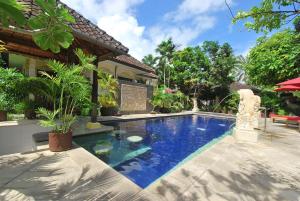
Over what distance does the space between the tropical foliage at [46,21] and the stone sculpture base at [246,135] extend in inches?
279

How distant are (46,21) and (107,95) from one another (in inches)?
486

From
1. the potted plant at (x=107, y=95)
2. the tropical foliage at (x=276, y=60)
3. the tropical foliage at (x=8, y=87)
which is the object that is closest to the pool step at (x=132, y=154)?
the tropical foliage at (x=8, y=87)

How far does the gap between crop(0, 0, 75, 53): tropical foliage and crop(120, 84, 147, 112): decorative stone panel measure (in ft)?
45.6

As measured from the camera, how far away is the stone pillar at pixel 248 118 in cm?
704

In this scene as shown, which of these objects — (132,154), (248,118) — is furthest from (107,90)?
(248,118)

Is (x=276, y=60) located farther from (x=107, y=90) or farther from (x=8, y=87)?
(x=8, y=87)

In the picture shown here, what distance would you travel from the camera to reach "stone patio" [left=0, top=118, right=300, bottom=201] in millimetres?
2986

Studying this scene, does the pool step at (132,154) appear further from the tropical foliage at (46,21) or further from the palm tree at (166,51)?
the palm tree at (166,51)

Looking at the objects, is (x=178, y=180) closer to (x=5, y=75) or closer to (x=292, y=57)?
(x=5, y=75)

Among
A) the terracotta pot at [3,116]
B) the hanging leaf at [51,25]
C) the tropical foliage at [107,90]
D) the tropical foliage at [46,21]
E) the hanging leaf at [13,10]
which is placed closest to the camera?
the hanging leaf at [13,10]

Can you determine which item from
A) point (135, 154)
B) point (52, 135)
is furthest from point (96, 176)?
point (135, 154)

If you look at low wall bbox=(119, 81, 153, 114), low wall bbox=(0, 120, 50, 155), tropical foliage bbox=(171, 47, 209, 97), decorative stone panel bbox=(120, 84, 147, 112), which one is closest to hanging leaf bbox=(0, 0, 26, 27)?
low wall bbox=(0, 120, 50, 155)

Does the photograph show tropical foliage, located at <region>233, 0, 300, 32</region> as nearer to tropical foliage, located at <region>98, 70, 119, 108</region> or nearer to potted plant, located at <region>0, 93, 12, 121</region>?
potted plant, located at <region>0, 93, 12, 121</region>

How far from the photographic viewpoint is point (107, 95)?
44.7 ft
